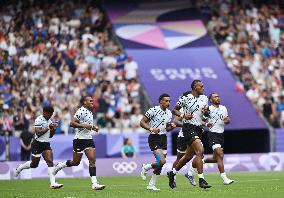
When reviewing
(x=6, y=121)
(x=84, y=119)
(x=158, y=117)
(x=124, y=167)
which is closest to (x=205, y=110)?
(x=158, y=117)

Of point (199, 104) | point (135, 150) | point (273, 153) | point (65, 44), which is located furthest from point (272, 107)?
point (199, 104)

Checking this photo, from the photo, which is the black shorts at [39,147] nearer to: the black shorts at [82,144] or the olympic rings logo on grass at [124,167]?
the black shorts at [82,144]

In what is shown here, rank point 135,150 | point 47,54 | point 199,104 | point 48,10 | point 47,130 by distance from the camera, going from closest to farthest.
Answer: point 199,104 → point 47,130 → point 135,150 → point 47,54 → point 48,10

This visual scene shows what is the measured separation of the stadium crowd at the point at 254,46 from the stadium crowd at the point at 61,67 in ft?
17.7

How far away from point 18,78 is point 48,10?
6.30 metres

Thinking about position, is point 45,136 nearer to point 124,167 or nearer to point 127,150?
point 124,167

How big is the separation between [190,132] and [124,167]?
12.5 m

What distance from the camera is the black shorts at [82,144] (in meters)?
24.1

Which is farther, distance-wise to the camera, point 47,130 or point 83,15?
point 83,15

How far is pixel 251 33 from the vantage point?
44062 millimetres

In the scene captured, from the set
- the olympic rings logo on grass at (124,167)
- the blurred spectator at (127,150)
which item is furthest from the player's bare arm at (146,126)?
the blurred spectator at (127,150)

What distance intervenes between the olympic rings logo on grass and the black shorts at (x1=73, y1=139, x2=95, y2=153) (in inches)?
437

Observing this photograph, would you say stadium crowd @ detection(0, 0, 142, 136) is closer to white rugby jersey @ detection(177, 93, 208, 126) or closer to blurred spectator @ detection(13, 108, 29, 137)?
A: blurred spectator @ detection(13, 108, 29, 137)

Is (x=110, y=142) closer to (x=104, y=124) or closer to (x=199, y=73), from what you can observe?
(x=104, y=124)
